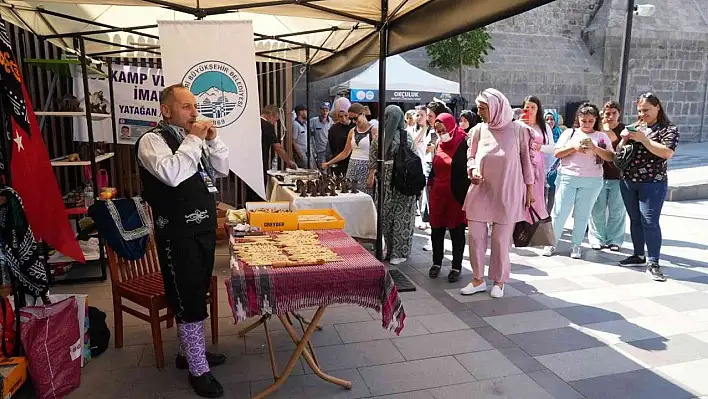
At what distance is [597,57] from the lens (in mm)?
15531

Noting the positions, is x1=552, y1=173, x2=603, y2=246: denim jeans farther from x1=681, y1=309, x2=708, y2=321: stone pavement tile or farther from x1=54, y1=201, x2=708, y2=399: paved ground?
x1=681, y1=309, x2=708, y2=321: stone pavement tile

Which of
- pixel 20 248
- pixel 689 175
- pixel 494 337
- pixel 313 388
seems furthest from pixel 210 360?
pixel 689 175

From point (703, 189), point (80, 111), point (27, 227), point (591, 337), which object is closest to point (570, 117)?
point (703, 189)

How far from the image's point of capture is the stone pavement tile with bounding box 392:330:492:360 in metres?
3.05

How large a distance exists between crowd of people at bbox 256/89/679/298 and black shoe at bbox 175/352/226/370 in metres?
2.10

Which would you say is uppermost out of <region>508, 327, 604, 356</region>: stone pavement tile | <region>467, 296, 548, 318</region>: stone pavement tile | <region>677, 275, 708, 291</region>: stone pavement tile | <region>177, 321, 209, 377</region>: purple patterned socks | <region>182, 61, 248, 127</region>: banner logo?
<region>182, 61, 248, 127</region>: banner logo

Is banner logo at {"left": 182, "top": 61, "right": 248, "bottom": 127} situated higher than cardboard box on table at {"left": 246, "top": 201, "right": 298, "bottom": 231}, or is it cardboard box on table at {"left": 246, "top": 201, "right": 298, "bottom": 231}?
banner logo at {"left": 182, "top": 61, "right": 248, "bottom": 127}

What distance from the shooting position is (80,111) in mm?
4012

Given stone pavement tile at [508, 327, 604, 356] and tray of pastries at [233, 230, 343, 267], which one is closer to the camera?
tray of pastries at [233, 230, 343, 267]

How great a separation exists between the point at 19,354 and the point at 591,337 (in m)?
3.40

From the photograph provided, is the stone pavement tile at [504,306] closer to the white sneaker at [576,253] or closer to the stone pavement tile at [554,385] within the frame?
the stone pavement tile at [554,385]

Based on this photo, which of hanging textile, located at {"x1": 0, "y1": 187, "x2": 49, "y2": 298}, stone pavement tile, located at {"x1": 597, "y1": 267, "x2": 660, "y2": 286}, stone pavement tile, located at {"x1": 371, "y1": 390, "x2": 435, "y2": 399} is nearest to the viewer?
hanging textile, located at {"x1": 0, "y1": 187, "x2": 49, "y2": 298}

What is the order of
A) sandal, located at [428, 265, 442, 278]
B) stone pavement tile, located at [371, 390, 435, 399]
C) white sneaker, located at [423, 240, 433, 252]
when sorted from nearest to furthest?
stone pavement tile, located at [371, 390, 435, 399], sandal, located at [428, 265, 442, 278], white sneaker, located at [423, 240, 433, 252]

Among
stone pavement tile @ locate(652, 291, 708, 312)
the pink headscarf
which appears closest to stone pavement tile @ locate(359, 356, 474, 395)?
the pink headscarf
